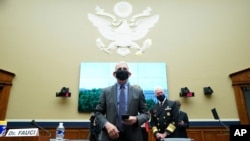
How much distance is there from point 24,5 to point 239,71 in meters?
5.45

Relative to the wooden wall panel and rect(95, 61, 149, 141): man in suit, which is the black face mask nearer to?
rect(95, 61, 149, 141): man in suit

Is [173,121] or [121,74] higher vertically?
[121,74]

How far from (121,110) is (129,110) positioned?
54 millimetres

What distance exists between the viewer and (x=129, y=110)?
4.87ft

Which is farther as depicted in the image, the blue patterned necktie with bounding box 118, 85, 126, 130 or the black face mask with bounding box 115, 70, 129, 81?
the black face mask with bounding box 115, 70, 129, 81

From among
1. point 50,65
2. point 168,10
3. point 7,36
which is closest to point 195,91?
point 168,10

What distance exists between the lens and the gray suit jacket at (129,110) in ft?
4.67

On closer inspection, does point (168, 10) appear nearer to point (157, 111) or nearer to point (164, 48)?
point (164, 48)

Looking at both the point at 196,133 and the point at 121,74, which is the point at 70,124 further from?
the point at 121,74

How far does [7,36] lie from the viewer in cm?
525

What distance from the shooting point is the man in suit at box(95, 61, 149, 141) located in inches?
54.9

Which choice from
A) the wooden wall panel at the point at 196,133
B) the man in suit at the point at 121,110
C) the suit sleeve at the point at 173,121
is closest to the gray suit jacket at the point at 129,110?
the man in suit at the point at 121,110

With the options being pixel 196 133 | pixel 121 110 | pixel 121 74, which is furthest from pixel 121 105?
pixel 196 133

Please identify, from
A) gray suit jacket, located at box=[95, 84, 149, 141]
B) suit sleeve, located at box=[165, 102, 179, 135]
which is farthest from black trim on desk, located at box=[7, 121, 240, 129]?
gray suit jacket, located at box=[95, 84, 149, 141]
